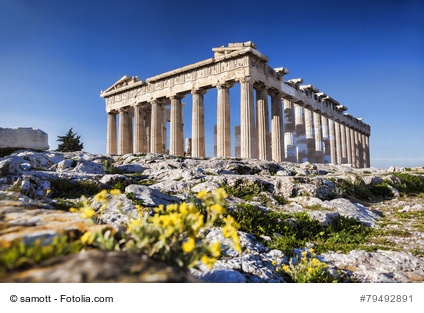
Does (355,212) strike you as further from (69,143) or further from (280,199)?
(69,143)

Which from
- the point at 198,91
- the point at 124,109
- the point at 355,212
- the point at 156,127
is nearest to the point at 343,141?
the point at 198,91

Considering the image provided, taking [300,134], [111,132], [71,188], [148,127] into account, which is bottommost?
[71,188]

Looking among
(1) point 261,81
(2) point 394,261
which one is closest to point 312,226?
(2) point 394,261

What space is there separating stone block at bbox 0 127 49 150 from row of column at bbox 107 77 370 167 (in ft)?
41.5

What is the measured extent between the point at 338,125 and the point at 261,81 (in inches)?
885

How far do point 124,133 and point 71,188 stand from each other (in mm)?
26457

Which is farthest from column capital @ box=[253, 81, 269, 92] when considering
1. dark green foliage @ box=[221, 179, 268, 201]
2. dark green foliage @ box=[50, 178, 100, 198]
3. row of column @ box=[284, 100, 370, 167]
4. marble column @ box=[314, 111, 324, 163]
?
dark green foliage @ box=[50, 178, 100, 198]

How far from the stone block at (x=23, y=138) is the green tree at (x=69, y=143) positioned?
80.6 ft

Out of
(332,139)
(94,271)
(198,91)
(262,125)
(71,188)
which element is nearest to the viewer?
(94,271)

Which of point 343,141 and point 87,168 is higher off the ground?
point 343,141

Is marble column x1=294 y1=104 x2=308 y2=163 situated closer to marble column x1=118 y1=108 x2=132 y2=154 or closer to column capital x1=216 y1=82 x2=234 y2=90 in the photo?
column capital x1=216 y1=82 x2=234 y2=90

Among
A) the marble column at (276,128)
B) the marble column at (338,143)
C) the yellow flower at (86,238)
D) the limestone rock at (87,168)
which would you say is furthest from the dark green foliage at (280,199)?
the marble column at (338,143)

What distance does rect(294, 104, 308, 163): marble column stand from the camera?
33.0 metres

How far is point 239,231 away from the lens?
210 inches
